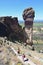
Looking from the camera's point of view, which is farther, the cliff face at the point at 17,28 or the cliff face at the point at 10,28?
the cliff face at the point at 17,28

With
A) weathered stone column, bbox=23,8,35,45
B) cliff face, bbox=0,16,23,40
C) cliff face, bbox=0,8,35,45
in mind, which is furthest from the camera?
weathered stone column, bbox=23,8,35,45

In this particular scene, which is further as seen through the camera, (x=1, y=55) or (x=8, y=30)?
(x=8, y=30)

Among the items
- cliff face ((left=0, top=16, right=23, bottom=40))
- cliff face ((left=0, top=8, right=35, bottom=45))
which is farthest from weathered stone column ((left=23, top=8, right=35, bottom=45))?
cliff face ((left=0, top=16, right=23, bottom=40))

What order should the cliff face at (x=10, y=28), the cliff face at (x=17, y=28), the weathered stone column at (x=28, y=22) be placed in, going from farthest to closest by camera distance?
the weathered stone column at (x=28, y=22), the cliff face at (x=17, y=28), the cliff face at (x=10, y=28)

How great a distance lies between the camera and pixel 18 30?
249 feet

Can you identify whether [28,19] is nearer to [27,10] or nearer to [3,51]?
[27,10]

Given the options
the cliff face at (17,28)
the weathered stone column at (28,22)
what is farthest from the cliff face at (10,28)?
the weathered stone column at (28,22)

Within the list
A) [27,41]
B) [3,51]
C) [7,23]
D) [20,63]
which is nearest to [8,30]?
[7,23]

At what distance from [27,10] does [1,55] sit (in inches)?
1829

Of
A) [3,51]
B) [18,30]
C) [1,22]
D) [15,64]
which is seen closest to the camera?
[15,64]

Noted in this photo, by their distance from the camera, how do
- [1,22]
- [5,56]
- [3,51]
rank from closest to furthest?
1. [5,56]
2. [3,51]
3. [1,22]

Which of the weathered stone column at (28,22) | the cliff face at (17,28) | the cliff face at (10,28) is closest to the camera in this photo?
the cliff face at (10,28)

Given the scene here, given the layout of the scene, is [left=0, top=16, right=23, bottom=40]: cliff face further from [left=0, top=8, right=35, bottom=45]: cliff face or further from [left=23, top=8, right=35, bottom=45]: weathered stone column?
[left=23, top=8, right=35, bottom=45]: weathered stone column

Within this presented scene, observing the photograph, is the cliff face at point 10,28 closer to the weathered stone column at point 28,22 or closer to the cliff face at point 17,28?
the cliff face at point 17,28
